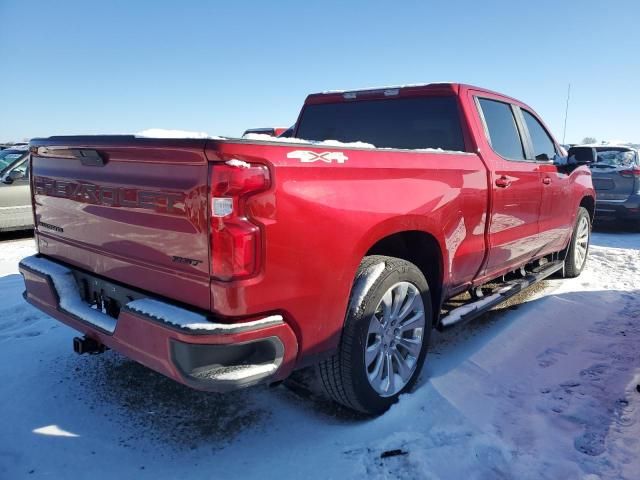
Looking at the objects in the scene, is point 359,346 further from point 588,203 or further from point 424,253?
point 588,203

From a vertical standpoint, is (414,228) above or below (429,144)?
below

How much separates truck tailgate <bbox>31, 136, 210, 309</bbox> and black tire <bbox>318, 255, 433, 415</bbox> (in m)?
0.82

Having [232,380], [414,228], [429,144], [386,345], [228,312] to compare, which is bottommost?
[386,345]

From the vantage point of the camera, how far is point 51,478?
216cm

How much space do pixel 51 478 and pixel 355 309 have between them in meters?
1.58

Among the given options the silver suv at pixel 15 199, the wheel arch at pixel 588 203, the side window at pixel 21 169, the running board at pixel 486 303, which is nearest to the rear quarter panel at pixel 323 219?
the running board at pixel 486 303

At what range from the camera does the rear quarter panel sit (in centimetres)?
193

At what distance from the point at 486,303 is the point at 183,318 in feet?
8.20

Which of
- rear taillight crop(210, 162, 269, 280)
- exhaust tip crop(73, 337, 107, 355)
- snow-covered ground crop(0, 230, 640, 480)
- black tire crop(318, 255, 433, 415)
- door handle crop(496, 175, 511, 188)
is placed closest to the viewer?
rear taillight crop(210, 162, 269, 280)

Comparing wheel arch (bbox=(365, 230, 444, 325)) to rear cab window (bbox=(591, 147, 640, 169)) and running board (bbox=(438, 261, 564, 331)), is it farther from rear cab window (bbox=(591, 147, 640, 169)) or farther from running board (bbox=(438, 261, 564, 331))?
rear cab window (bbox=(591, 147, 640, 169))

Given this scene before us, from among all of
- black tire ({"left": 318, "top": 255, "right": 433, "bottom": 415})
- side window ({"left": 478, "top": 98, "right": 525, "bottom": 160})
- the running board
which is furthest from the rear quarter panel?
side window ({"left": 478, "top": 98, "right": 525, "bottom": 160})

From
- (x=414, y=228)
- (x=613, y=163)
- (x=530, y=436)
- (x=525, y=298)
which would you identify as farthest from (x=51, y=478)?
(x=613, y=163)

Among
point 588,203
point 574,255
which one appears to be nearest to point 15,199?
point 574,255

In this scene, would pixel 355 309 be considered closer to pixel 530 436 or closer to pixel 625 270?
pixel 530 436
